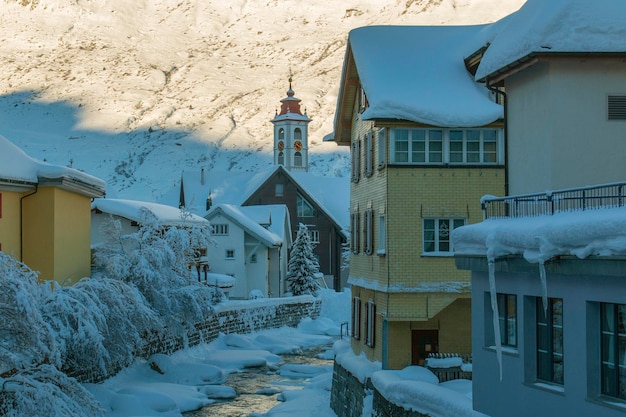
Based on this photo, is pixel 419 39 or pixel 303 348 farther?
pixel 303 348

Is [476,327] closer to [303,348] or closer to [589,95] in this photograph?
[589,95]

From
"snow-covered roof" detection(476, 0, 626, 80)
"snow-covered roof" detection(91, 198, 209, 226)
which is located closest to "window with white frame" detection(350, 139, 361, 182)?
"snow-covered roof" detection(476, 0, 626, 80)

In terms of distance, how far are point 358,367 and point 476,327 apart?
1110 cm

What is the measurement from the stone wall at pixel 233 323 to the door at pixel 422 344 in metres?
10.4

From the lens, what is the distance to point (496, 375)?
1908 cm

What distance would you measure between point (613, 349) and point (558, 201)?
3.40 m

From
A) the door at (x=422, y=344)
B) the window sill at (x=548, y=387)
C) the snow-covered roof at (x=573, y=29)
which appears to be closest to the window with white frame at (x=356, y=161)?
the door at (x=422, y=344)

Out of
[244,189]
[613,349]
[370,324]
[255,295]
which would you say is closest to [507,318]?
[613,349]

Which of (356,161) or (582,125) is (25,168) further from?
(582,125)

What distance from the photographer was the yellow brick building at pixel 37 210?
34.7 meters

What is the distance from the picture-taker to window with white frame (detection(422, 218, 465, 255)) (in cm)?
3000

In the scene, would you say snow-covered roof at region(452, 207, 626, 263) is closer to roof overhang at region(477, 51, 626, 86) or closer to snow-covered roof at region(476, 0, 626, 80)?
roof overhang at region(477, 51, 626, 86)

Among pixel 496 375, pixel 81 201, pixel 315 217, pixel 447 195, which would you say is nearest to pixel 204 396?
pixel 81 201

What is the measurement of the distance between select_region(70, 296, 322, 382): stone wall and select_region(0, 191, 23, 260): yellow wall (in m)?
4.62
